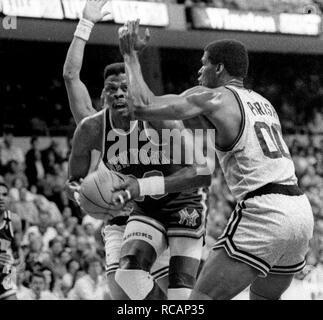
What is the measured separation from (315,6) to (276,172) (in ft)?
31.9

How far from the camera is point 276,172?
5035mm

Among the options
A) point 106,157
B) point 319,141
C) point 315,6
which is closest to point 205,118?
point 106,157

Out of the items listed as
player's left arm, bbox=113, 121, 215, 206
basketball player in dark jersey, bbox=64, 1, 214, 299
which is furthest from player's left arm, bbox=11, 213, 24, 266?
player's left arm, bbox=113, 121, 215, 206

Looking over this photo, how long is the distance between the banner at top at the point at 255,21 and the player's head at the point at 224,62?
376 inches

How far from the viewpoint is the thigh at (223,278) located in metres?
4.84

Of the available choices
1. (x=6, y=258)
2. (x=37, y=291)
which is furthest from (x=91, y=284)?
Result: (x=6, y=258)

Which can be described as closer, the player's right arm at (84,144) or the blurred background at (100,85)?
the player's right arm at (84,144)

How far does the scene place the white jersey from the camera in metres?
5.01

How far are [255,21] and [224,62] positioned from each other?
10.3m

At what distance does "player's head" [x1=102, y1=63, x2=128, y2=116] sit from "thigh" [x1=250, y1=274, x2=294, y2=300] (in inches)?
60.4

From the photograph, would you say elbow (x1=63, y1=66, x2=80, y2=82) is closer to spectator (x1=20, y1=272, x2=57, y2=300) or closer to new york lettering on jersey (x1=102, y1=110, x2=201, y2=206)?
new york lettering on jersey (x1=102, y1=110, x2=201, y2=206)

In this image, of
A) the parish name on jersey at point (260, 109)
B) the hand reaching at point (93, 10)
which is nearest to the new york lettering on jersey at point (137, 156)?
the parish name on jersey at point (260, 109)

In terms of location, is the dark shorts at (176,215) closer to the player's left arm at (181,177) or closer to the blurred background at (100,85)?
the player's left arm at (181,177)
